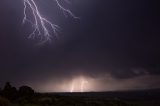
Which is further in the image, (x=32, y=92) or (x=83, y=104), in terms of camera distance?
(x=32, y=92)

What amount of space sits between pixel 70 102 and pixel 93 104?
9.35ft

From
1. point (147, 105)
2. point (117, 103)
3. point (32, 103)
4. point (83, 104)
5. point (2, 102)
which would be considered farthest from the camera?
point (147, 105)

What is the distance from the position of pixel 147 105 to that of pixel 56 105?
17489 mm

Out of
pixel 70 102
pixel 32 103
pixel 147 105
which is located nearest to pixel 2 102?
pixel 32 103

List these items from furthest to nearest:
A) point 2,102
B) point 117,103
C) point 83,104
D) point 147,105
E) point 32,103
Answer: point 147,105, point 117,103, point 83,104, point 32,103, point 2,102

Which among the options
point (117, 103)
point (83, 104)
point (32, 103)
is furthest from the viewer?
point (117, 103)

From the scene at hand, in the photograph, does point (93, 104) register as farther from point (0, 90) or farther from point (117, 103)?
point (0, 90)

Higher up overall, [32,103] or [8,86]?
[8,86]

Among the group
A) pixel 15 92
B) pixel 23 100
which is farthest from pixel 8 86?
pixel 23 100

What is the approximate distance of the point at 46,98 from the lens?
136 ft

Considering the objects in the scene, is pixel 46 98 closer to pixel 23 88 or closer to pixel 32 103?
pixel 32 103

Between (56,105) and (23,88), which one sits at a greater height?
(23,88)

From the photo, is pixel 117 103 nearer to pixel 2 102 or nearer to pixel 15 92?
pixel 15 92

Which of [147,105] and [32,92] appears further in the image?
[147,105]
